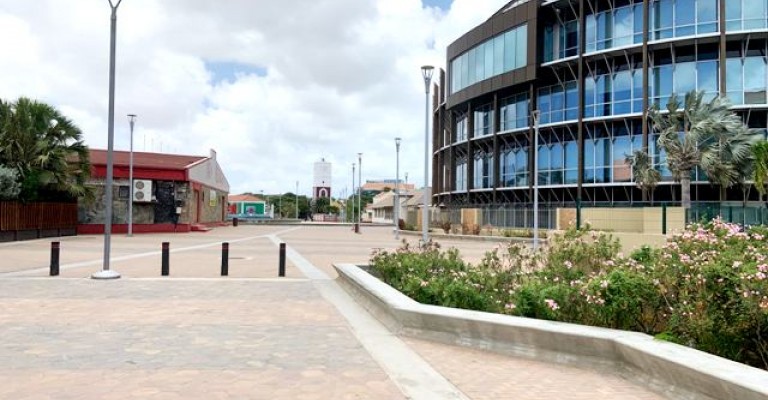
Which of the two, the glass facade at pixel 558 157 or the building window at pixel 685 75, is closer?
A: the building window at pixel 685 75

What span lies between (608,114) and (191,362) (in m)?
37.7

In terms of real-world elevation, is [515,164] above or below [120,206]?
above

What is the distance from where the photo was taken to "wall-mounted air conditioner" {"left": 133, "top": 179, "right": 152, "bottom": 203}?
4209cm

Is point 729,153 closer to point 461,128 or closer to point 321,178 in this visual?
point 461,128

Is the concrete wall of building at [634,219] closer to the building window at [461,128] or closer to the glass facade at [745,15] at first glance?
the glass facade at [745,15]

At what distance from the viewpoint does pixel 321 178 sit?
3423 inches

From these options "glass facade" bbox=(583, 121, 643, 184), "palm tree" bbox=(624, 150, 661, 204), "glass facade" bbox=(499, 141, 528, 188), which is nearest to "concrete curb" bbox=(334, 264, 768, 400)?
"palm tree" bbox=(624, 150, 661, 204)

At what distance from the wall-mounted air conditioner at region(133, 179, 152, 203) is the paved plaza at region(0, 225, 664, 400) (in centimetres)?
3161

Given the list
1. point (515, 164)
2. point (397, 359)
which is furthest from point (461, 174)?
point (397, 359)

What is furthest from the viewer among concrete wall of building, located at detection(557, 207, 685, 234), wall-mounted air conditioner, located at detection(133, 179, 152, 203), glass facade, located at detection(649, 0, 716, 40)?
wall-mounted air conditioner, located at detection(133, 179, 152, 203)

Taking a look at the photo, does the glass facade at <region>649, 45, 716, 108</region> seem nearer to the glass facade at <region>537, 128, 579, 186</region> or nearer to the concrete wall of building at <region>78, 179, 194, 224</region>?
the glass facade at <region>537, 128, 579, 186</region>

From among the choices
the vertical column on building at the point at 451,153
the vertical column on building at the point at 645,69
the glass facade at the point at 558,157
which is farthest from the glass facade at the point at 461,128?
the vertical column on building at the point at 645,69

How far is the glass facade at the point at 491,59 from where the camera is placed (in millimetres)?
44469

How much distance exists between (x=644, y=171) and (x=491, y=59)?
17.7m
